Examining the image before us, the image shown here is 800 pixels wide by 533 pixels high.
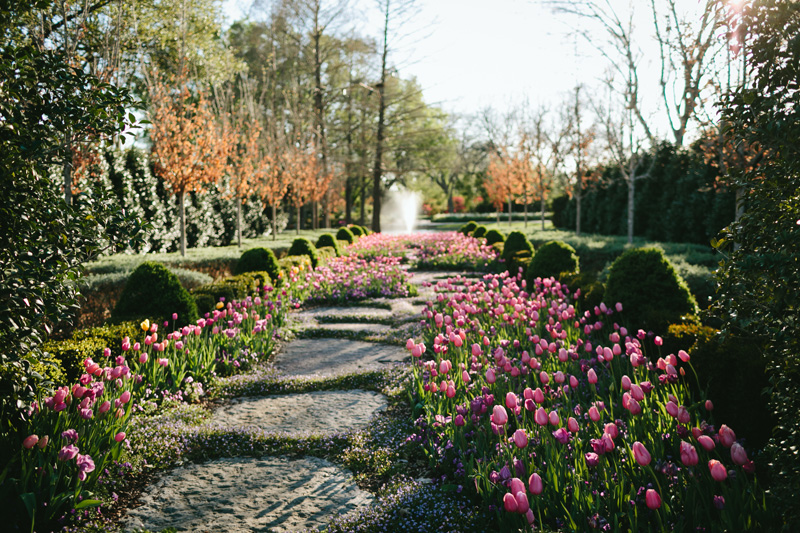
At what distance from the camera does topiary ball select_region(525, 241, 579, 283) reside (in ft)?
28.3

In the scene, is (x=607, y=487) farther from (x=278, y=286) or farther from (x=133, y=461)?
(x=278, y=286)

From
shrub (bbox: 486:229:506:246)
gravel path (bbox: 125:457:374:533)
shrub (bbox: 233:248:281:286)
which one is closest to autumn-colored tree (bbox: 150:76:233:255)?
shrub (bbox: 233:248:281:286)

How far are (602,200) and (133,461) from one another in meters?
24.0

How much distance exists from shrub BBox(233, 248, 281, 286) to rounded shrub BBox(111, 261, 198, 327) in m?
3.53

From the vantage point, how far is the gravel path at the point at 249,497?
2.70 metres

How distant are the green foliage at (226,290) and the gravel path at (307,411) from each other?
199 cm

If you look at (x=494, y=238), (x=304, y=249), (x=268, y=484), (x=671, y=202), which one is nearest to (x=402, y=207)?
(x=494, y=238)

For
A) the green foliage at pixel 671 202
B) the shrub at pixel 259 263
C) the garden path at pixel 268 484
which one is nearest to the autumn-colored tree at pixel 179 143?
the shrub at pixel 259 263

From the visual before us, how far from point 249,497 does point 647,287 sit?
14.9 ft

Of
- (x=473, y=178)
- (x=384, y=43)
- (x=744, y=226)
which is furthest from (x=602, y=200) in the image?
(x=473, y=178)

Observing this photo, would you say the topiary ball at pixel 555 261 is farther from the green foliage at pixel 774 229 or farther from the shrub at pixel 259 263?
the green foliage at pixel 774 229

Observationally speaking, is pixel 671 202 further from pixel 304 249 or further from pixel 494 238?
pixel 304 249

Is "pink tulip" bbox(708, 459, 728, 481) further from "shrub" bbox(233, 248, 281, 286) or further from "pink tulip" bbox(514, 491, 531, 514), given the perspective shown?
"shrub" bbox(233, 248, 281, 286)

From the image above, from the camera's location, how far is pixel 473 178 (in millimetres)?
63969
